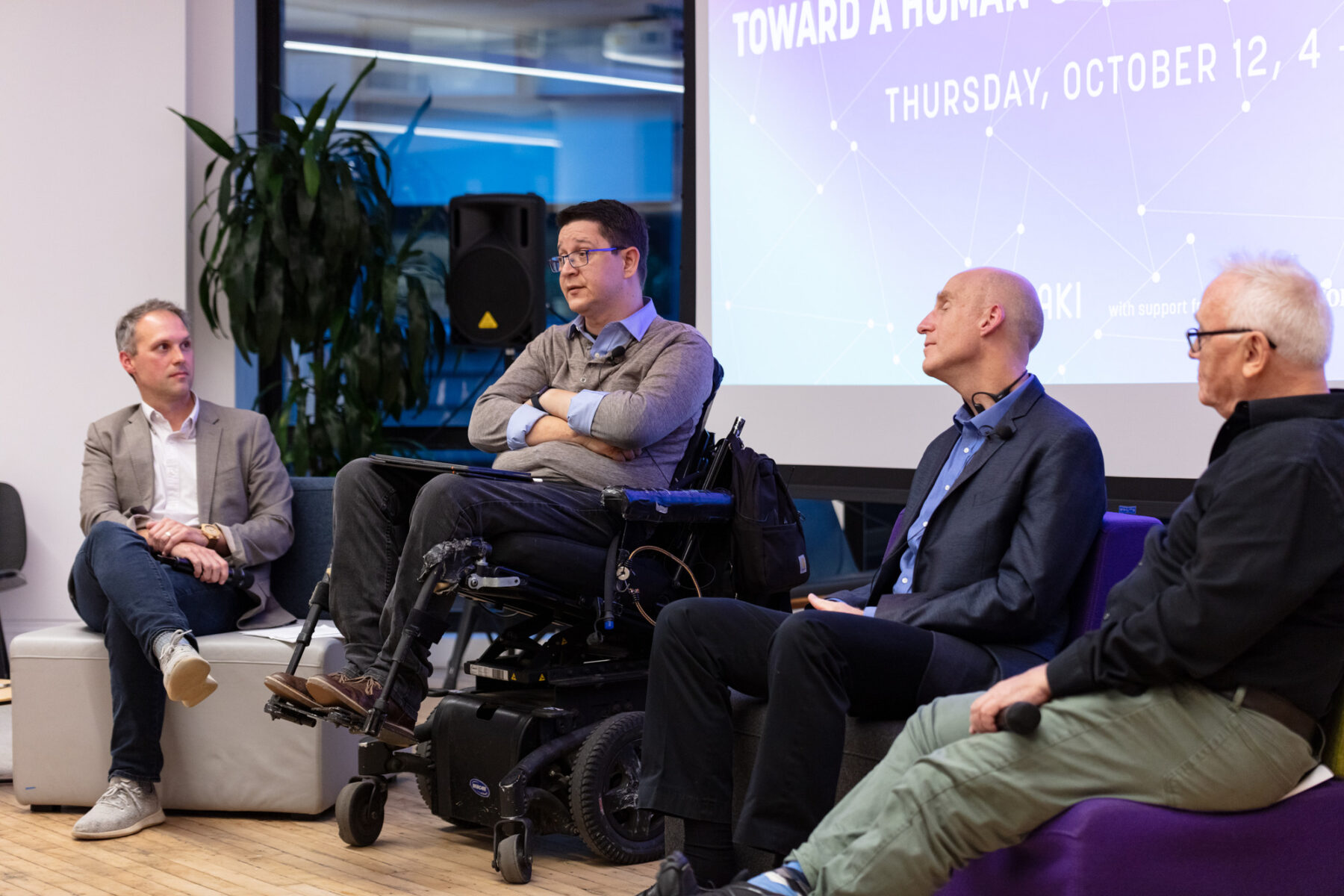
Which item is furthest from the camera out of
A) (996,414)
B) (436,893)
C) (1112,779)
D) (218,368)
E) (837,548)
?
(218,368)

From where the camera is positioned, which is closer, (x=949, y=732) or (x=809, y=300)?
(x=949, y=732)

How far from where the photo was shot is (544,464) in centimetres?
317

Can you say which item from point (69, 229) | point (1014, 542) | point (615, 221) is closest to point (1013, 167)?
point (615, 221)

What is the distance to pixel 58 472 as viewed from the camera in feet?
17.8

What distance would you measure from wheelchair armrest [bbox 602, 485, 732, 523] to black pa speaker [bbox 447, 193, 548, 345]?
1944 mm

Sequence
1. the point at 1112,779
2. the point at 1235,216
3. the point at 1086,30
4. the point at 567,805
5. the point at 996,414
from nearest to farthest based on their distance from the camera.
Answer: the point at 1112,779 < the point at 996,414 < the point at 567,805 < the point at 1235,216 < the point at 1086,30

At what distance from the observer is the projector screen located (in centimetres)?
321

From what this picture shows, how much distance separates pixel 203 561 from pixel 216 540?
11 centimetres

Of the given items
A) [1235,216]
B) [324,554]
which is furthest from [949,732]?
[324,554]

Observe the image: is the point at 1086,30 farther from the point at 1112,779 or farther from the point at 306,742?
the point at 306,742

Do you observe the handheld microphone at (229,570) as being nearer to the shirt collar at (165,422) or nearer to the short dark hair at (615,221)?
the shirt collar at (165,422)

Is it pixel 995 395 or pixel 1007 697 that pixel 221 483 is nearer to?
pixel 995 395

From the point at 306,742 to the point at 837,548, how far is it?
2515 mm

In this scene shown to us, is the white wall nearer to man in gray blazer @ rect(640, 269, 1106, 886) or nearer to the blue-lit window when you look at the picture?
the blue-lit window
